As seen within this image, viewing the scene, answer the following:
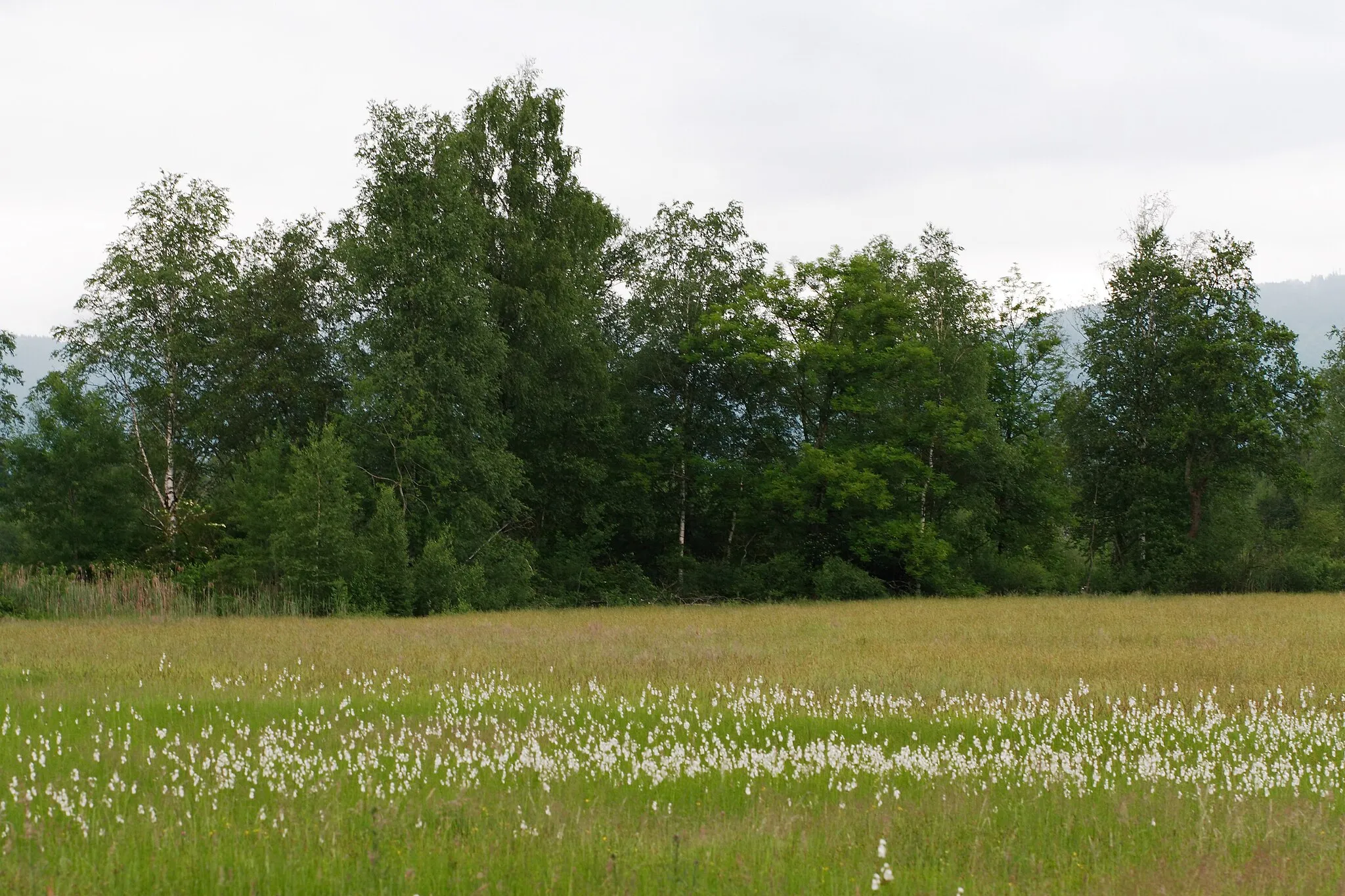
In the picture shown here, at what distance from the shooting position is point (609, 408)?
38656 millimetres

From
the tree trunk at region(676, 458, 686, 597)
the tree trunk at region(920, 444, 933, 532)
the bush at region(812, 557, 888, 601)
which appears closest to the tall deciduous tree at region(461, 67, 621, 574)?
the tree trunk at region(676, 458, 686, 597)

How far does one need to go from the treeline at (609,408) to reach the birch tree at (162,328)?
115 mm

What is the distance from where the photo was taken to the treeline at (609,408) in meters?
32.7

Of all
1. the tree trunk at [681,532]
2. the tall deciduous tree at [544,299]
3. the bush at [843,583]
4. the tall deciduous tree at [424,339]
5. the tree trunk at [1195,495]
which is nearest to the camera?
the tall deciduous tree at [424,339]

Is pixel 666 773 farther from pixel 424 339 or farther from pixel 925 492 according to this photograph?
pixel 925 492

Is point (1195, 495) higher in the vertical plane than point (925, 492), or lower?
higher

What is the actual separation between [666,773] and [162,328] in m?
34.7

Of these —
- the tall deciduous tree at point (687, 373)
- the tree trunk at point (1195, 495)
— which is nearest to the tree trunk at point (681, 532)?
the tall deciduous tree at point (687, 373)

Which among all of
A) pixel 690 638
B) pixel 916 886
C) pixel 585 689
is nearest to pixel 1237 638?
pixel 690 638

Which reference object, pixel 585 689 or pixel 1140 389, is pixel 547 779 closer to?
pixel 585 689

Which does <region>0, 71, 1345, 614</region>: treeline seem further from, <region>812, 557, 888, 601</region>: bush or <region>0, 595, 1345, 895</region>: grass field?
<region>0, 595, 1345, 895</region>: grass field

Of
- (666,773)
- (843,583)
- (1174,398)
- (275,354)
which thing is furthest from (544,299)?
(666,773)

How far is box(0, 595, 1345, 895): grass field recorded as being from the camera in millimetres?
5598

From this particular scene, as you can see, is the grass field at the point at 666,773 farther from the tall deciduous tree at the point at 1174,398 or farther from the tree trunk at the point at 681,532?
the tall deciduous tree at the point at 1174,398
